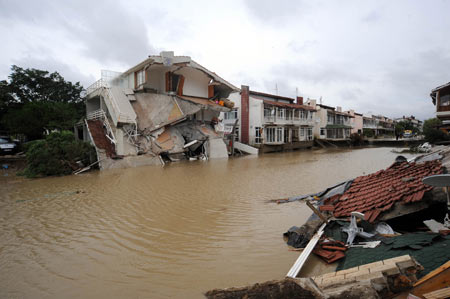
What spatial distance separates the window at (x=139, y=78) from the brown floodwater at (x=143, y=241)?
1392 cm

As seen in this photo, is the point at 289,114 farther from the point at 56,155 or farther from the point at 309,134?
the point at 56,155

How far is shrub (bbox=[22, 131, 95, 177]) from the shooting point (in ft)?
46.9

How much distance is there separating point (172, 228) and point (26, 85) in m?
33.6

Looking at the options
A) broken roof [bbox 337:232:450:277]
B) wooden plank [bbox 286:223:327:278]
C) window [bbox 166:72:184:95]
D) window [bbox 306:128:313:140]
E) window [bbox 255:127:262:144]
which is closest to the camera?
broken roof [bbox 337:232:450:277]

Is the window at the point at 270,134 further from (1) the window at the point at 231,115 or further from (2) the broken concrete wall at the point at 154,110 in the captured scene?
(2) the broken concrete wall at the point at 154,110

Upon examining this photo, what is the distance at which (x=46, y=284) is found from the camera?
11.9 feet

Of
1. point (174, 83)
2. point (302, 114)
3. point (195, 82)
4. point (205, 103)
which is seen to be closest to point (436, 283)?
point (205, 103)

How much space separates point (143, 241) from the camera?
501cm

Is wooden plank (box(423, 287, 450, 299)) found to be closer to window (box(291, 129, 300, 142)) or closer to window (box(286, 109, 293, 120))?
window (box(286, 109, 293, 120))

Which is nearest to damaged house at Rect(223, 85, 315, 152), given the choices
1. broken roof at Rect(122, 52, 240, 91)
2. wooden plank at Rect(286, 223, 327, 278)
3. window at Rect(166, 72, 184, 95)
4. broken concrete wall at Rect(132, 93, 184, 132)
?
window at Rect(166, 72, 184, 95)

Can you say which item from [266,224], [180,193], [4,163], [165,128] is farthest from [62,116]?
[266,224]

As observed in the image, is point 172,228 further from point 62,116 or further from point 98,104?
point 98,104

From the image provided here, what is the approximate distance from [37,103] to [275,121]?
1051 inches

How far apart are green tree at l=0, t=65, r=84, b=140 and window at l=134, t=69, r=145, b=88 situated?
25.7ft
